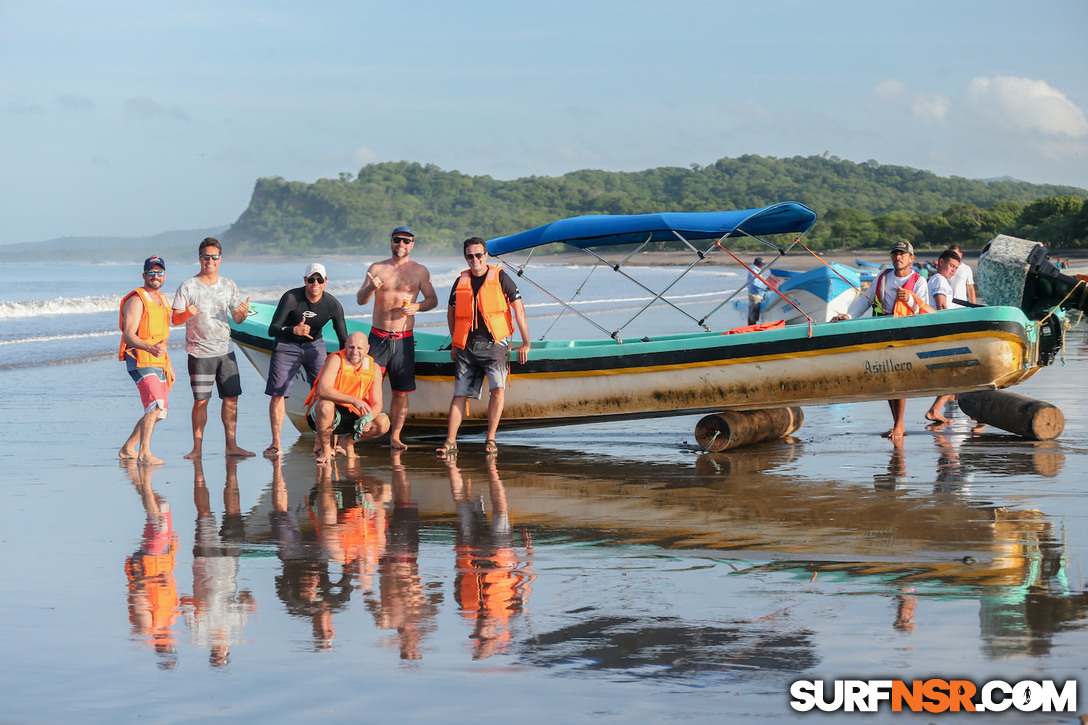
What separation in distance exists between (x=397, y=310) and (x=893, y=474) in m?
3.90

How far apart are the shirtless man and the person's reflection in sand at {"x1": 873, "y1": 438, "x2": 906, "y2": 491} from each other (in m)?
3.53

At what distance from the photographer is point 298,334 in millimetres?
8492

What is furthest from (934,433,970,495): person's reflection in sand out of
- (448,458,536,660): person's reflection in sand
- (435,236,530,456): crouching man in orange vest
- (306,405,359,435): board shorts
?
(306,405,359,435): board shorts

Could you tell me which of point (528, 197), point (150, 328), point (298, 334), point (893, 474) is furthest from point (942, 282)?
point (528, 197)

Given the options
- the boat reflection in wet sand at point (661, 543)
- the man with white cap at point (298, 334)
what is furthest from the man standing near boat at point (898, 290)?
the man with white cap at point (298, 334)

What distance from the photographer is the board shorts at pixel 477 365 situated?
8836mm

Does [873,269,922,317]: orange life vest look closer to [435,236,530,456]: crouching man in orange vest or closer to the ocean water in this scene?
the ocean water

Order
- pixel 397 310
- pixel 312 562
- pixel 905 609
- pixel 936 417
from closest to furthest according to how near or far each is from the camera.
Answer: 1. pixel 905 609
2. pixel 312 562
3. pixel 397 310
4. pixel 936 417

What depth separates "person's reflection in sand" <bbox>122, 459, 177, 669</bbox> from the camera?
4.42 m

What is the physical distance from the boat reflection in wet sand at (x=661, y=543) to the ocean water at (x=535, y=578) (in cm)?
2

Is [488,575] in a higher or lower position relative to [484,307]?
lower

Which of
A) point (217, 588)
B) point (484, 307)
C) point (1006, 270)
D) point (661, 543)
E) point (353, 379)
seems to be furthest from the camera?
point (1006, 270)

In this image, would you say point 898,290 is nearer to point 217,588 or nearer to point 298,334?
point 298,334

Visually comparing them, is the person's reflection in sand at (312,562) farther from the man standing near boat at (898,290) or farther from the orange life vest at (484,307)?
the man standing near boat at (898,290)
